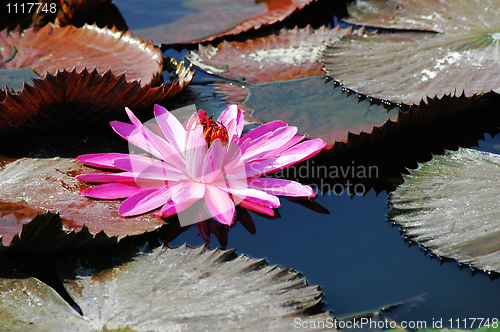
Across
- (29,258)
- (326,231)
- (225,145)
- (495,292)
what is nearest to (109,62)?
(225,145)

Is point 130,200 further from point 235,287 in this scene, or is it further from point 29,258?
point 235,287

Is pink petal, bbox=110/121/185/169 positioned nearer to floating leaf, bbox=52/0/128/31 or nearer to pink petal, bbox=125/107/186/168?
pink petal, bbox=125/107/186/168

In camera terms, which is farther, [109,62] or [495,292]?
[109,62]

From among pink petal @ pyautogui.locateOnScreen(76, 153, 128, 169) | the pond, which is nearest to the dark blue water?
the pond

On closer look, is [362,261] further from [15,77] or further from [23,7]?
[23,7]

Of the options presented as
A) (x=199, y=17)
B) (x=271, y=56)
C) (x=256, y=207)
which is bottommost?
(x=256, y=207)

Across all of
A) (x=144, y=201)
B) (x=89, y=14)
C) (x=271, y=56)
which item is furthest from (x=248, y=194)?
(x=89, y=14)

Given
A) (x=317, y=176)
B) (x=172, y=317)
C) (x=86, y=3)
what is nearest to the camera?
(x=172, y=317)
